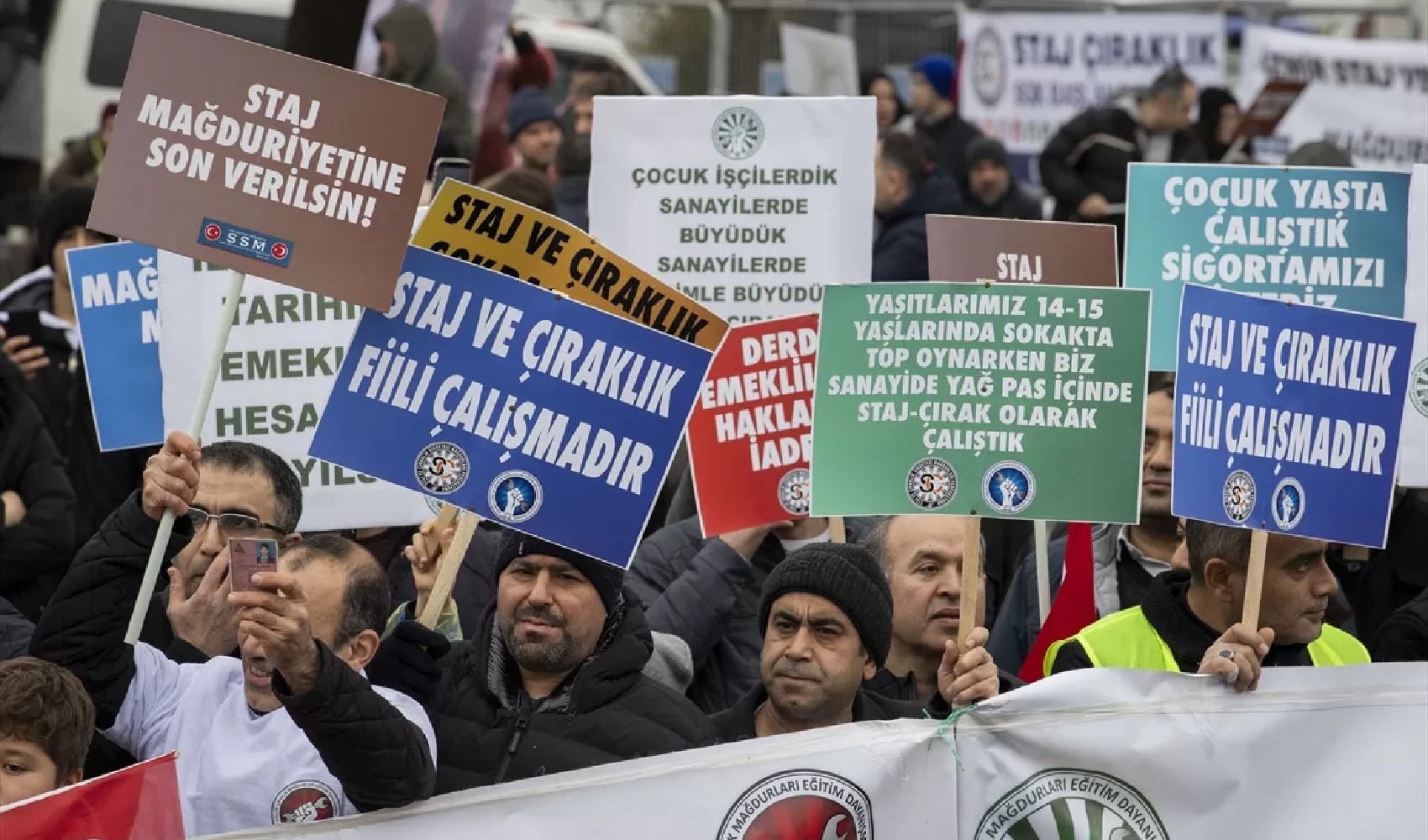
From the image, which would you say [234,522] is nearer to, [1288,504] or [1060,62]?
[1288,504]

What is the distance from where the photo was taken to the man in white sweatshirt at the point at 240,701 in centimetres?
441

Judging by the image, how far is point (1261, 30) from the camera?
14797 millimetres

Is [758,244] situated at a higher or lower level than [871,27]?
lower

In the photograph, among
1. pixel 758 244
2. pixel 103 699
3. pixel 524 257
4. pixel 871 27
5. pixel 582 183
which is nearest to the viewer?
pixel 103 699

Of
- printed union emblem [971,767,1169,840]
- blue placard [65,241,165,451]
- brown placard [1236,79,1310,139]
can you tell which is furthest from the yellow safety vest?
brown placard [1236,79,1310,139]

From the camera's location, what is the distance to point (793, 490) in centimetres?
649

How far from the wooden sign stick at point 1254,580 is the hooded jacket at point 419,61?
6.27 meters

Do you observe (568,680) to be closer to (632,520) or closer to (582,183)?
(632,520)

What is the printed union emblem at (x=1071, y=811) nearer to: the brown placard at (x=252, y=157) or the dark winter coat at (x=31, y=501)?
the brown placard at (x=252, y=157)

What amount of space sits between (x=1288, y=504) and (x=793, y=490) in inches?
62.6

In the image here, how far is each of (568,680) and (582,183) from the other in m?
4.87

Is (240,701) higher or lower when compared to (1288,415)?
lower

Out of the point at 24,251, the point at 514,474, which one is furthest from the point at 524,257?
the point at 24,251

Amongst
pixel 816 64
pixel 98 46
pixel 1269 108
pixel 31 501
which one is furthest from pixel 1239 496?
pixel 98 46
